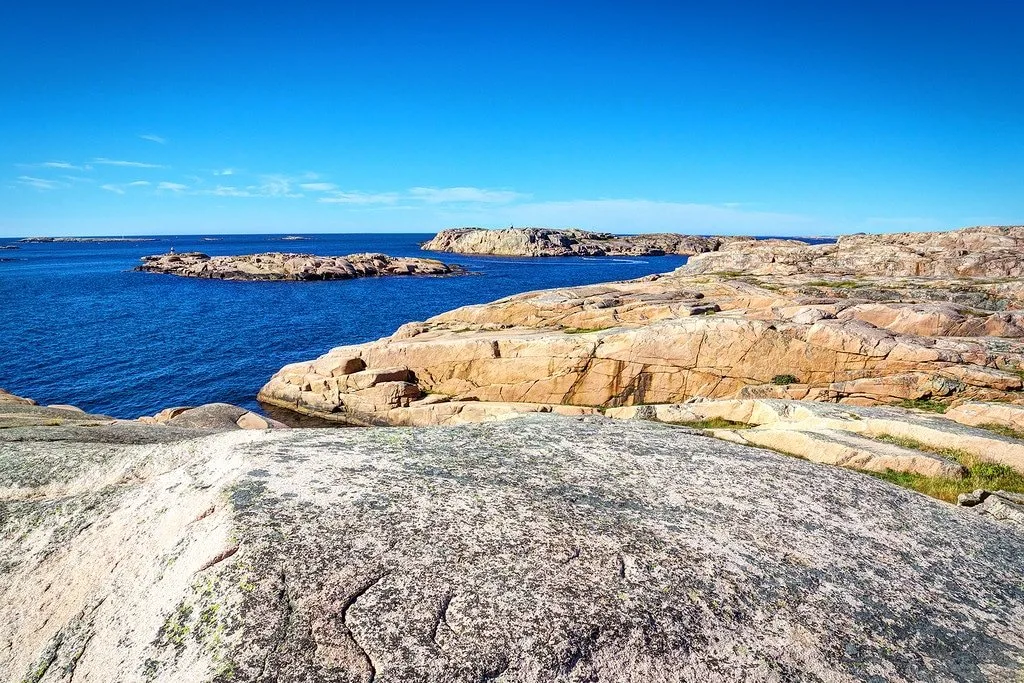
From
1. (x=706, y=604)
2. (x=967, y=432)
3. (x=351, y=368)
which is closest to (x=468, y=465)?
(x=706, y=604)

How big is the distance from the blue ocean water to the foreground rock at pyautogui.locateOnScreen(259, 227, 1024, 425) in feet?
35.9

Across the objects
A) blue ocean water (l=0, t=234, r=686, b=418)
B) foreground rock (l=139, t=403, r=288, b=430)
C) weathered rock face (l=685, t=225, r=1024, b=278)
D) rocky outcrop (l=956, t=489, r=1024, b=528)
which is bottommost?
blue ocean water (l=0, t=234, r=686, b=418)

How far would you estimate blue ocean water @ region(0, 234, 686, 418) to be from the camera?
152 feet

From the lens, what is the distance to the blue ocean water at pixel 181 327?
152 feet

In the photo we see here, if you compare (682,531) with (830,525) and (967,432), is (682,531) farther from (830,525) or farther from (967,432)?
(967,432)

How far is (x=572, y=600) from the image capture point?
6836 millimetres

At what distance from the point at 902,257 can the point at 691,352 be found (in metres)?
36.6

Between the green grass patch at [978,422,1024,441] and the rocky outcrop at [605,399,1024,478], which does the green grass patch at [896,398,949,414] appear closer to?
the green grass patch at [978,422,1024,441]

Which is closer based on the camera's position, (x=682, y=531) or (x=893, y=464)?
(x=682, y=531)

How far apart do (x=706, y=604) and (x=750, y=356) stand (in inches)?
1028

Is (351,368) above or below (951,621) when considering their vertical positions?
below

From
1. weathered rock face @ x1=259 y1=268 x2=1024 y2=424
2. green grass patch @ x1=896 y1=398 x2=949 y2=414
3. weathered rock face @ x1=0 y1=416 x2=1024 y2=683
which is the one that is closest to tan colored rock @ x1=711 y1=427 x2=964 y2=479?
weathered rock face @ x1=0 y1=416 x2=1024 y2=683

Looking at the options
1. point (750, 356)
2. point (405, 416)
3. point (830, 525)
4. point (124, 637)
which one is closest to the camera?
point (124, 637)

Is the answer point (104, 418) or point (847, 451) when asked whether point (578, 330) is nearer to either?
point (847, 451)
